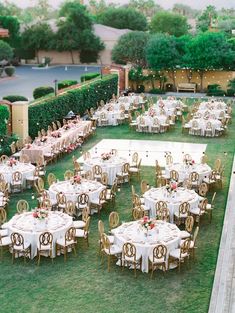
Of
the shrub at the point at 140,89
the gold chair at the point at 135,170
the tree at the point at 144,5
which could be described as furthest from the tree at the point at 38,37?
the tree at the point at 144,5

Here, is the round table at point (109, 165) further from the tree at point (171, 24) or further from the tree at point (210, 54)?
the tree at point (171, 24)

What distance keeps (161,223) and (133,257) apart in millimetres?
1725

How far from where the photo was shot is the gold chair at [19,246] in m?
14.6

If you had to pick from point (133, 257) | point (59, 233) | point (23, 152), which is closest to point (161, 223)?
point (133, 257)

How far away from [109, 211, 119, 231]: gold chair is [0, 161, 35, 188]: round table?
5.59 m

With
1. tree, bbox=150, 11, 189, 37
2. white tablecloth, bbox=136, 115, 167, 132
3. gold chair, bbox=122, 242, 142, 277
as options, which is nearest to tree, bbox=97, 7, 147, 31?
tree, bbox=150, 11, 189, 37

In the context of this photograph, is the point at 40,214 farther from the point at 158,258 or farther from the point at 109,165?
the point at 109,165

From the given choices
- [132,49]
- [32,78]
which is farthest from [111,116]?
[32,78]

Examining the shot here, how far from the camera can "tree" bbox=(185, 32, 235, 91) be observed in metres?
47.1

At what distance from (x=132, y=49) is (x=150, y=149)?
34481 mm

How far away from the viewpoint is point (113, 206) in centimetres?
Answer: 1909

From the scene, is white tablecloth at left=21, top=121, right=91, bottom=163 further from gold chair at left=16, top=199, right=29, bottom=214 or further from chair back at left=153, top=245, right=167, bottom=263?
chair back at left=153, top=245, right=167, bottom=263

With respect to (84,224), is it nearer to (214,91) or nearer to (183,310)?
(183,310)

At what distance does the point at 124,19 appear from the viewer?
315ft
